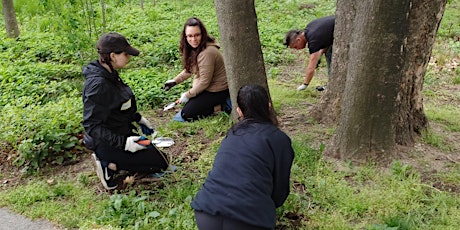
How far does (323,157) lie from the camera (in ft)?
13.1

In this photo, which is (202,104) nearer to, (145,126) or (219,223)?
(145,126)

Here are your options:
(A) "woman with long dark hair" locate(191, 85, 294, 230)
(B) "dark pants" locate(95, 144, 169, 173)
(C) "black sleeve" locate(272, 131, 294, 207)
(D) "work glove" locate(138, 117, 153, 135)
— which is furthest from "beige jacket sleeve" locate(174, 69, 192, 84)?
(C) "black sleeve" locate(272, 131, 294, 207)

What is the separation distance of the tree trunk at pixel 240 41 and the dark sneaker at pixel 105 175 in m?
1.54

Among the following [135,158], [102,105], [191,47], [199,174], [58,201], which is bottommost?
[58,201]

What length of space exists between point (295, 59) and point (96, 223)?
5.91 meters

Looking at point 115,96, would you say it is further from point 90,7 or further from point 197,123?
point 90,7

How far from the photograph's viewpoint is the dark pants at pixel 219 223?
2430 mm

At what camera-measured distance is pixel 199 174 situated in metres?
4.02

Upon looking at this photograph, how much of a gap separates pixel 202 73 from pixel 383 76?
7.56 feet

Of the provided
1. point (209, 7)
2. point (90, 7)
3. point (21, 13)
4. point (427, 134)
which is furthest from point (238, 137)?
point (21, 13)

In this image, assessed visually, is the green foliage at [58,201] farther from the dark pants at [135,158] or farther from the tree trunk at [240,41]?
the tree trunk at [240,41]

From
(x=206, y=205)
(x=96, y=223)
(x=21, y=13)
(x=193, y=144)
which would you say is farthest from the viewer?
(x=21, y=13)

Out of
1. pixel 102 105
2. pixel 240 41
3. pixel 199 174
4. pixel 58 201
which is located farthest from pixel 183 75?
pixel 58 201

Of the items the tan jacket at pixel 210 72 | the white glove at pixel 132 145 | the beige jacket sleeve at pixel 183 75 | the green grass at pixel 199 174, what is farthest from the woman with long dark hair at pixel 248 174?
Answer: the beige jacket sleeve at pixel 183 75
